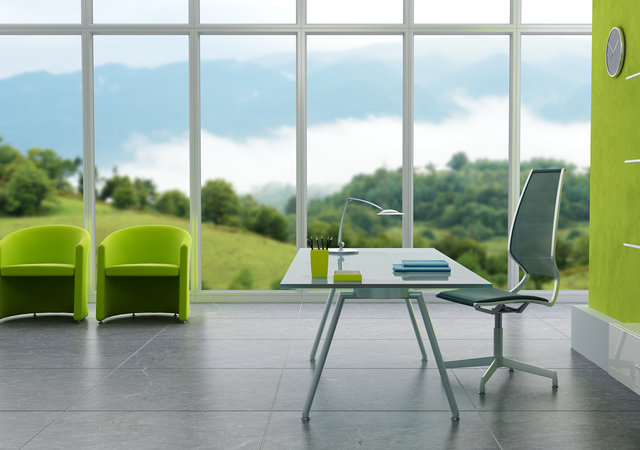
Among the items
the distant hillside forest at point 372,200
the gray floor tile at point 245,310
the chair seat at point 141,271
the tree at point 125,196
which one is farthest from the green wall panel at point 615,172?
the tree at point 125,196

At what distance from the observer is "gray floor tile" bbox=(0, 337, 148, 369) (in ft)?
12.7

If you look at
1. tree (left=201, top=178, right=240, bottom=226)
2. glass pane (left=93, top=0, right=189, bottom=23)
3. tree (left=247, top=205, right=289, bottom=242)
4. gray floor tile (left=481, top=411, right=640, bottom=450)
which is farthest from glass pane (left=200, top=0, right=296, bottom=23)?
gray floor tile (left=481, top=411, right=640, bottom=450)

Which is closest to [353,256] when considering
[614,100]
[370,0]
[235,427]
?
[235,427]

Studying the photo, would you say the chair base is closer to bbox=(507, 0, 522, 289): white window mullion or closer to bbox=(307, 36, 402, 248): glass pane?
bbox=(507, 0, 522, 289): white window mullion

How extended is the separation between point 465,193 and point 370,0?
2.27 meters

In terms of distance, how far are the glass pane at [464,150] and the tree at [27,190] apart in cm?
399

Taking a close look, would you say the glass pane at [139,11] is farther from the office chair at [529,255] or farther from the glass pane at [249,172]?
the office chair at [529,255]

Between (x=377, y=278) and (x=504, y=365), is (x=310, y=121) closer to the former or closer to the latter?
(x=504, y=365)

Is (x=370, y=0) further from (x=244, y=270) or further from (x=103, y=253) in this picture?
(x=103, y=253)

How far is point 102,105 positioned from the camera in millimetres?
6223

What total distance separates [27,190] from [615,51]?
18.8 feet

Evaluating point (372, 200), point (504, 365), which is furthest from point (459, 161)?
point (504, 365)

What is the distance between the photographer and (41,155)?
6383 mm

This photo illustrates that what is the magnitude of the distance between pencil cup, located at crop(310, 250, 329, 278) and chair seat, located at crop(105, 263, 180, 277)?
269 centimetres
